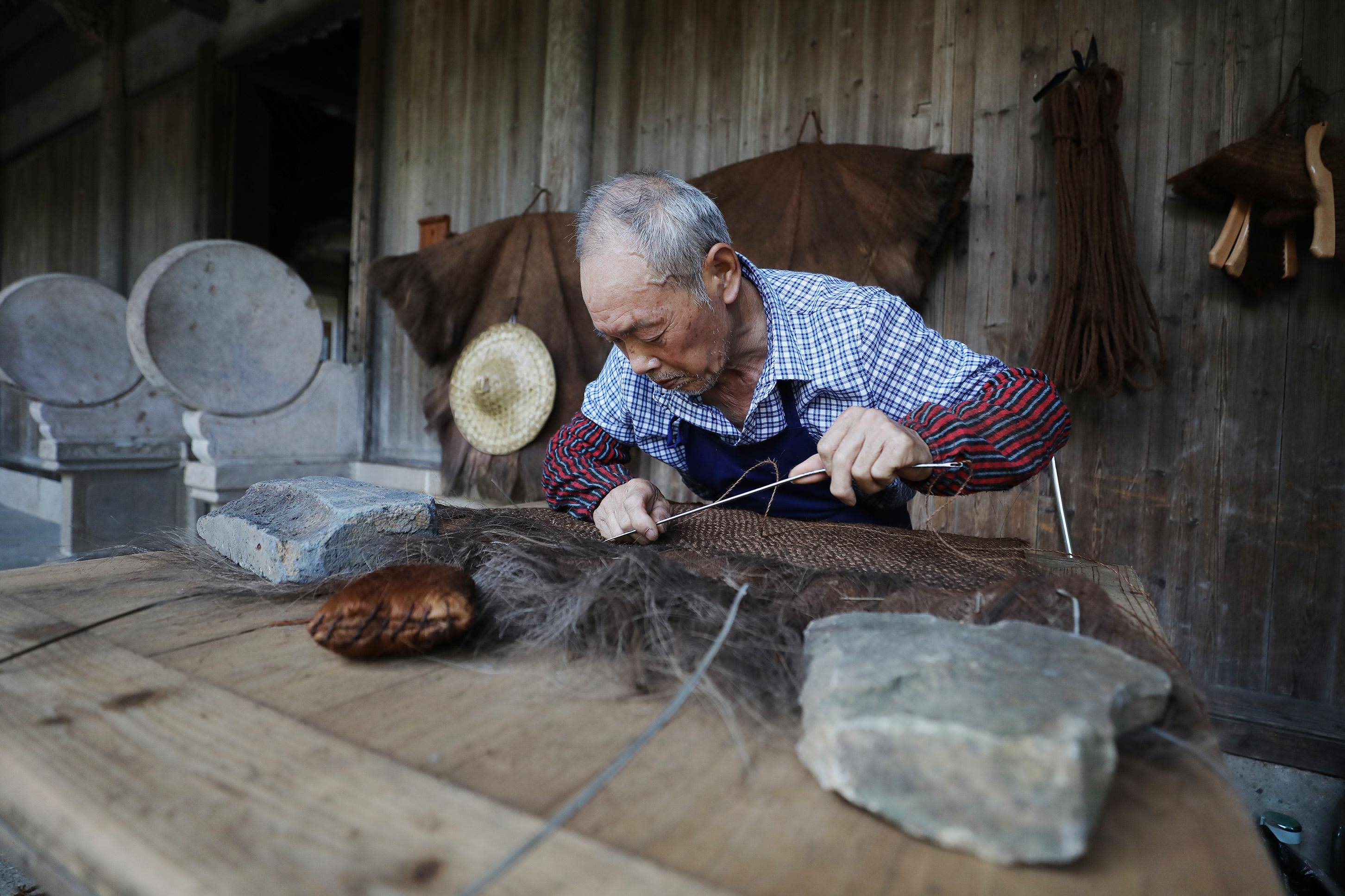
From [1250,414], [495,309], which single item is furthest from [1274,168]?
[495,309]

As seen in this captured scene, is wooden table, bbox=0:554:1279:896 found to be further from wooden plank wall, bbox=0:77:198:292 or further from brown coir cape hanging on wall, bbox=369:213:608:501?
wooden plank wall, bbox=0:77:198:292

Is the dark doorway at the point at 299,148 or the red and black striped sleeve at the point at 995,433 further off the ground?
the dark doorway at the point at 299,148

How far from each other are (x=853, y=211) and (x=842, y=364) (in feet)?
4.15

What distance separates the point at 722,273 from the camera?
169 cm

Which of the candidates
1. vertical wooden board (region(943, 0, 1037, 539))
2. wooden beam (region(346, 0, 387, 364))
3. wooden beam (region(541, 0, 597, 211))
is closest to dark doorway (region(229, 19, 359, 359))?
wooden beam (region(346, 0, 387, 364))

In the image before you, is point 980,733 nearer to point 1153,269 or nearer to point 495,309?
point 1153,269

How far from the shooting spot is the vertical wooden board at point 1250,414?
232cm

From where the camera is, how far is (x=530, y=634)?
0.94 metres

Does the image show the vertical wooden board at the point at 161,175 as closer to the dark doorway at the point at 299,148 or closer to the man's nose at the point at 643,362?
the dark doorway at the point at 299,148

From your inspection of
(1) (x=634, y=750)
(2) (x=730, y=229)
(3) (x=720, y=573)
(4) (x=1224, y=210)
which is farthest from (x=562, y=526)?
(4) (x=1224, y=210)

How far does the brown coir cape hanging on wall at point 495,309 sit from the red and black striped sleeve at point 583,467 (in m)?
1.42

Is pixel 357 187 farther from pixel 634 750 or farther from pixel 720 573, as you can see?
pixel 634 750

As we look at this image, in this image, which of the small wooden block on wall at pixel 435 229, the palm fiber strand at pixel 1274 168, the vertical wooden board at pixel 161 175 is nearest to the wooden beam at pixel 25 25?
the vertical wooden board at pixel 161 175

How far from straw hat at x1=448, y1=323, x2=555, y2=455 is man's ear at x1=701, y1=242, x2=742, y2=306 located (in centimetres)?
188
